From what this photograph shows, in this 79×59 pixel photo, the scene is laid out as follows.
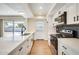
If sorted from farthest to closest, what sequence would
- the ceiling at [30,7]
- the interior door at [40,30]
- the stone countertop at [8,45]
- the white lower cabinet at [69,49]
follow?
1. the interior door at [40,30]
2. the ceiling at [30,7]
3. the white lower cabinet at [69,49]
4. the stone countertop at [8,45]

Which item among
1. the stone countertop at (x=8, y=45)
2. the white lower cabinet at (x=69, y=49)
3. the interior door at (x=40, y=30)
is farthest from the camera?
the interior door at (x=40, y=30)

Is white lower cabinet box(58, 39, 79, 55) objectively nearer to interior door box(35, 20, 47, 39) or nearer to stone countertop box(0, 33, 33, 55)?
stone countertop box(0, 33, 33, 55)

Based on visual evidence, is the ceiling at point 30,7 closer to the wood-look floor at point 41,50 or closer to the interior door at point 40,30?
the wood-look floor at point 41,50

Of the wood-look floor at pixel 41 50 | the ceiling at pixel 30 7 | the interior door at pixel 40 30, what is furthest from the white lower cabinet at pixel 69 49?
the interior door at pixel 40 30

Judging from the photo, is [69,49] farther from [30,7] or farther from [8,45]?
[30,7]

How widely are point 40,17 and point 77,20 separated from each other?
19.0 feet

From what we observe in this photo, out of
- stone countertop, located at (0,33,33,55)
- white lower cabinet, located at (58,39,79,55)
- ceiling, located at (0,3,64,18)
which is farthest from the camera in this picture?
ceiling, located at (0,3,64,18)

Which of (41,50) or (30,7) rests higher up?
(30,7)

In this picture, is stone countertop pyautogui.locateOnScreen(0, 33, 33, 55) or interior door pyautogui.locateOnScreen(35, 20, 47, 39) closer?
stone countertop pyautogui.locateOnScreen(0, 33, 33, 55)

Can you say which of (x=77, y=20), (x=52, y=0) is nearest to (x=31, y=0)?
(x=52, y=0)

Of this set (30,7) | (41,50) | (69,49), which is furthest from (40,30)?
(69,49)

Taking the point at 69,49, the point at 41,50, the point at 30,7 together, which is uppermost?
the point at 30,7

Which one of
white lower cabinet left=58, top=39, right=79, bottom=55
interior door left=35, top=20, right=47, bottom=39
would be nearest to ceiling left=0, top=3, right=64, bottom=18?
white lower cabinet left=58, top=39, right=79, bottom=55
